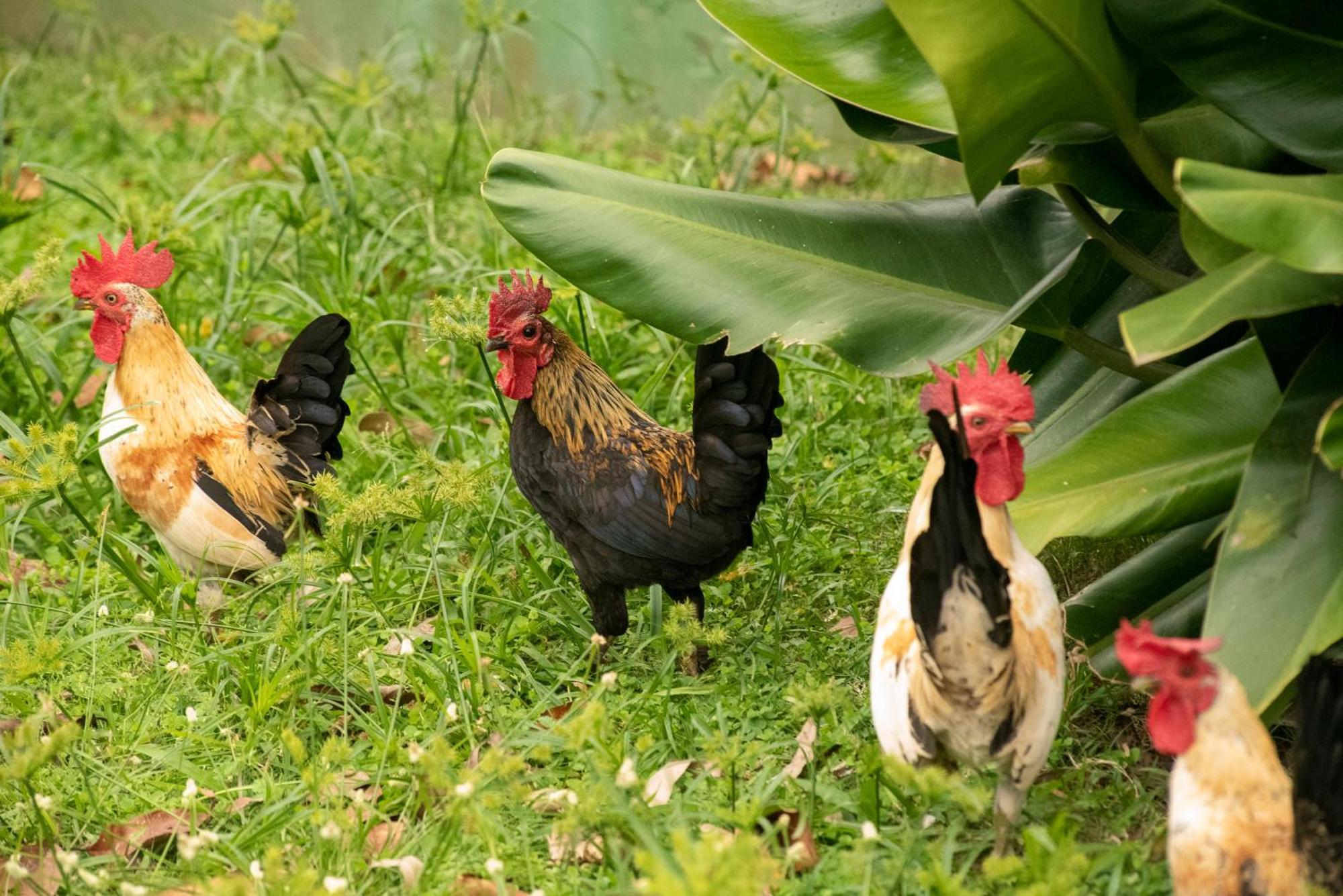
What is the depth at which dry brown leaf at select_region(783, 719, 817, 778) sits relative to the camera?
2650 millimetres

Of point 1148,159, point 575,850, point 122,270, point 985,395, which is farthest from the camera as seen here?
point 122,270

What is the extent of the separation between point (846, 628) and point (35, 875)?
186cm

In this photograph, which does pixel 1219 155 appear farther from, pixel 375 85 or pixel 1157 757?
pixel 375 85

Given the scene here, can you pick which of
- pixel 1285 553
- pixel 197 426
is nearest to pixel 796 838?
pixel 1285 553

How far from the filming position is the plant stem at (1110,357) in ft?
9.37

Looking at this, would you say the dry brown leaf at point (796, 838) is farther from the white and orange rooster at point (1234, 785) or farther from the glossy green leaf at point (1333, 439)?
the glossy green leaf at point (1333, 439)

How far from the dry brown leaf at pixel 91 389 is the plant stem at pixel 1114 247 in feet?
10.2

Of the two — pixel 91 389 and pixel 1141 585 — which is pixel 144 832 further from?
pixel 91 389

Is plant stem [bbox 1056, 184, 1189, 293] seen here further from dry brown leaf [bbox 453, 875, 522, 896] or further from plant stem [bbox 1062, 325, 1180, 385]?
dry brown leaf [bbox 453, 875, 522, 896]

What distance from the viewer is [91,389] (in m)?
4.44

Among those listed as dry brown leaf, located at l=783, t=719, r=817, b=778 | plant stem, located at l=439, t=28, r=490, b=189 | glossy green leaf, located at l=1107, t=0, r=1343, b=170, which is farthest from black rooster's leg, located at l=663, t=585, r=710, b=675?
plant stem, located at l=439, t=28, r=490, b=189

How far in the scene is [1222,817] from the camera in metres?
1.97

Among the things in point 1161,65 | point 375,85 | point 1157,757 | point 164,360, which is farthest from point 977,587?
point 375,85

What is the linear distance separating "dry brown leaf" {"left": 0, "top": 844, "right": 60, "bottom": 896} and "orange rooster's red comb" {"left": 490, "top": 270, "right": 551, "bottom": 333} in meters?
1.43
